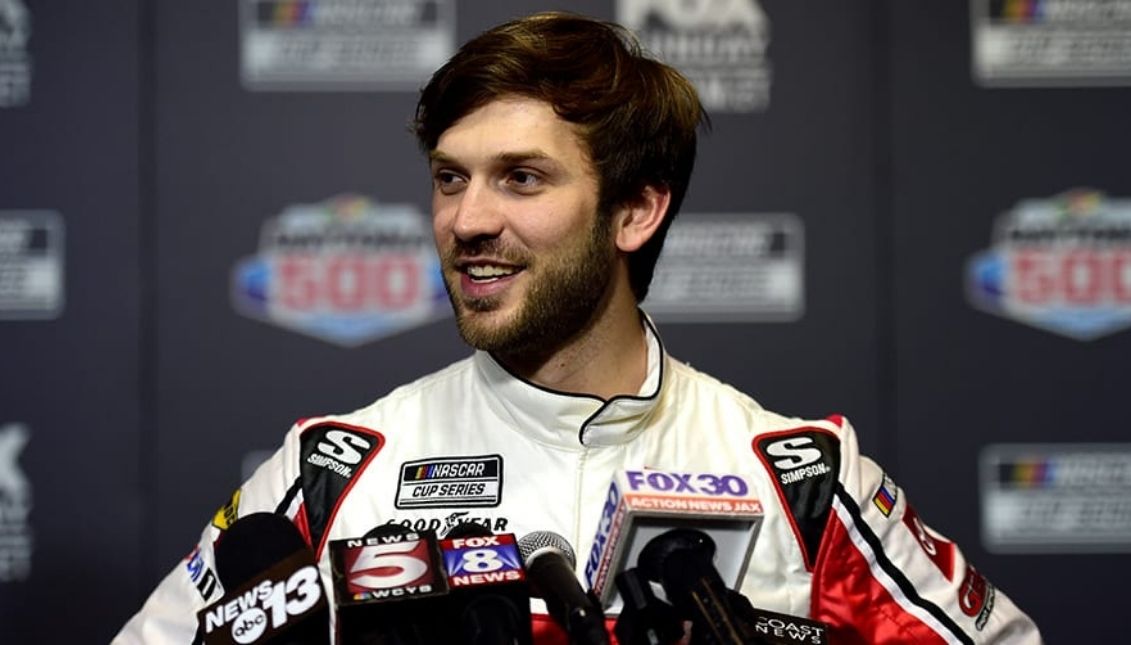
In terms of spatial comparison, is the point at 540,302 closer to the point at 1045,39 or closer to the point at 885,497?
the point at 885,497

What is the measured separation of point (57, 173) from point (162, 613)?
1147 millimetres

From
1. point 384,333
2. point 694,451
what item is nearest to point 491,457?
point 694,451

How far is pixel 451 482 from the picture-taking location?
59.4 inches

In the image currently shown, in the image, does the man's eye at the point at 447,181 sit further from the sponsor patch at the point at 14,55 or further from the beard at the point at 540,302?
the sponsor patch at the point at 14,55

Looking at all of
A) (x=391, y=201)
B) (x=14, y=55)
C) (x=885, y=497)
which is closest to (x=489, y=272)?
(x=885, y=497)

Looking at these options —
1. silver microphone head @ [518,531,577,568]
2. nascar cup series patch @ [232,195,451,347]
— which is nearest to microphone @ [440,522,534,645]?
silver microphone head @ [518,531,577,568]

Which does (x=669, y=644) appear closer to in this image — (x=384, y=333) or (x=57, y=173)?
(x=384, y=333)

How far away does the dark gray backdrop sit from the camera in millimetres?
2359

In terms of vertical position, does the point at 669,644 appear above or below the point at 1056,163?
below

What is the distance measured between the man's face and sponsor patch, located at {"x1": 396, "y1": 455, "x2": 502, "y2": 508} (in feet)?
0.44

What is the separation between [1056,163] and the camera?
2473 millimetres

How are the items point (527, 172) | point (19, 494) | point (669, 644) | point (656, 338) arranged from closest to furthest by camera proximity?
1. point (669, 644)
2. point (527, 172)
3. point (656, 338)
4. point (19, 494)

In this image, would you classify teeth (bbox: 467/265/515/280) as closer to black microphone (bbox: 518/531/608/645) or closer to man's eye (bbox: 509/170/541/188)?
man's eye (bbox: 509/170/541/188)

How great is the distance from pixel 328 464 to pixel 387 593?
63cm
